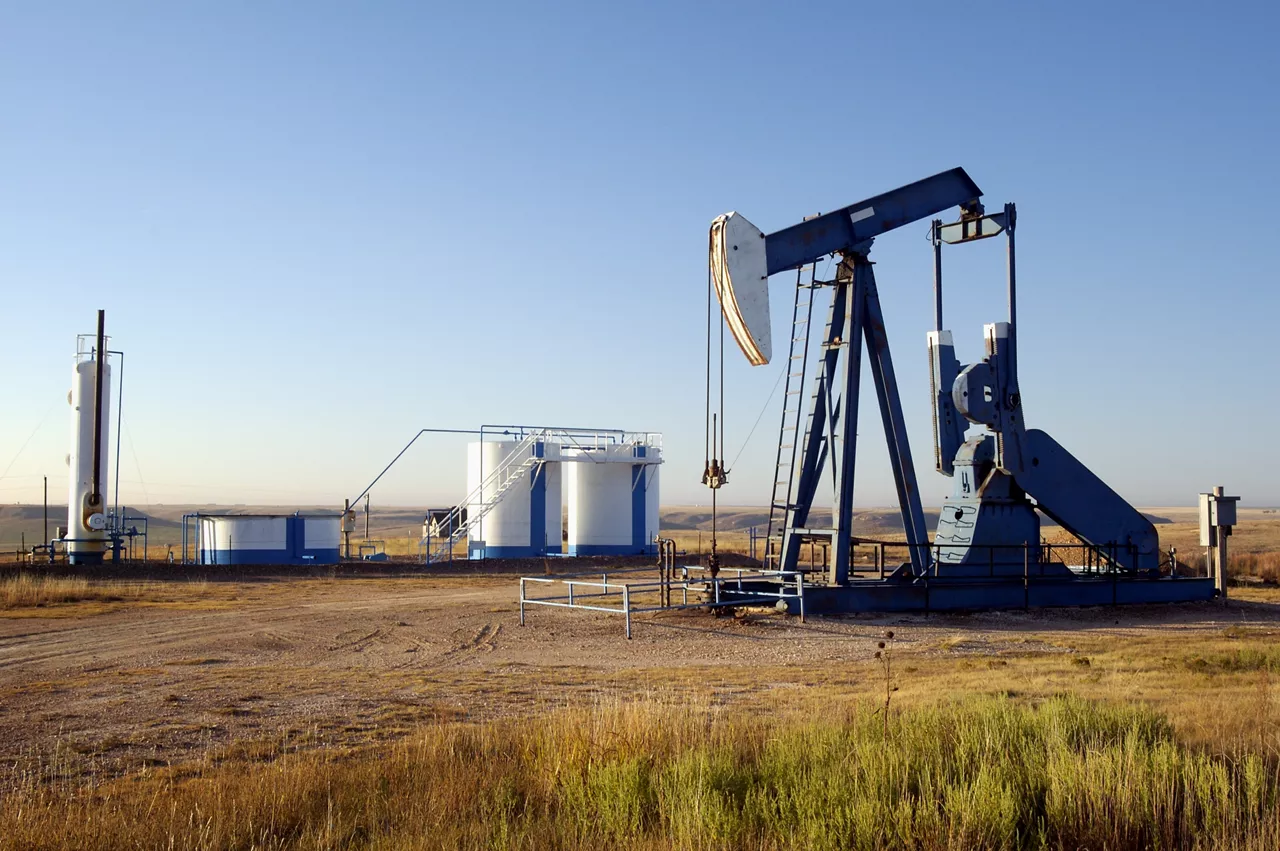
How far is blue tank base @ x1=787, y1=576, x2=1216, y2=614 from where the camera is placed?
15.3 m

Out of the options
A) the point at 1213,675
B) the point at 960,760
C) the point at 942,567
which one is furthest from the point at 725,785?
the point at 942,567

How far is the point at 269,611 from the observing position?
1778 centimetres

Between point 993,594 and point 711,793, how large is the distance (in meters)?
12.3

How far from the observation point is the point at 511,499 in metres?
34.0

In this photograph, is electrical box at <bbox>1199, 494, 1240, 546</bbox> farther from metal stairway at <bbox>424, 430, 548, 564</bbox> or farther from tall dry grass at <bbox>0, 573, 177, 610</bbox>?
metal stairway at <bbox>424, 430, 548, 564</bbox>

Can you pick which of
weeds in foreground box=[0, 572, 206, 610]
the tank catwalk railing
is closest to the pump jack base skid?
the tank catwalk railing

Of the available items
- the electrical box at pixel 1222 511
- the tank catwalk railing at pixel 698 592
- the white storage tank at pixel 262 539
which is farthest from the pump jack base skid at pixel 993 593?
the white storage tank at pixel 262 539

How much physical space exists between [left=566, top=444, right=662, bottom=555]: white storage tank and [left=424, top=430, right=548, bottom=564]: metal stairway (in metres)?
1.62

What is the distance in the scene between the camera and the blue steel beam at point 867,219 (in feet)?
47.7

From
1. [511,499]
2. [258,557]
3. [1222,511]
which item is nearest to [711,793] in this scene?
[1222,511]

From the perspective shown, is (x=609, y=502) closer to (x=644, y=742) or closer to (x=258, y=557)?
(x=258, y=557)

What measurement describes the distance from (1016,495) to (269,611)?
1169 centimetres

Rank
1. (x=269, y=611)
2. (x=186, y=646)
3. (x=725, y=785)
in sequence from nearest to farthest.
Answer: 1. (x=725, y=785)
2. (x=186, y=646)
3. (x=269, y=611)

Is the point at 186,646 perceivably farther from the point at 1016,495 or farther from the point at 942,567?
the point at 1016,495
